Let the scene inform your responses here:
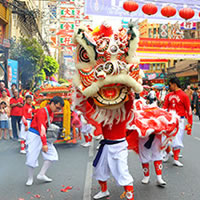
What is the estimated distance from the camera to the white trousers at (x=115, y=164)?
399 centimetres

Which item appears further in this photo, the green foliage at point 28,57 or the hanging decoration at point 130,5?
the green foliage at point 28,57

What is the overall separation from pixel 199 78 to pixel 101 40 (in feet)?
119

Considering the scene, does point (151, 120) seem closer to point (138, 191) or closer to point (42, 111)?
point (138, 191)

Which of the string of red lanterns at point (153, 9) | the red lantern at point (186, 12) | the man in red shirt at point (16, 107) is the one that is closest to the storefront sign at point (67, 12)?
the string of red lanterns at point (153, 9)

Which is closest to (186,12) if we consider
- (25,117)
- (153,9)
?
(153,9)

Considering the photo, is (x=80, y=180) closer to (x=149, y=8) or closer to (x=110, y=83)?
(x=110, y=83)

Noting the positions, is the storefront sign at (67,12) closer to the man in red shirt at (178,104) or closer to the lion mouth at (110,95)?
the man in red shirt at (178,104)

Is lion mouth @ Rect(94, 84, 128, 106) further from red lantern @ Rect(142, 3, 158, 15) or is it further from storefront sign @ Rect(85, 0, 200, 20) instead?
storefront sign @ Rect(85, 0, 200, 20)

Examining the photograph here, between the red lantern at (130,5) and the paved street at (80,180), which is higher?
the red lantern at (130,5)

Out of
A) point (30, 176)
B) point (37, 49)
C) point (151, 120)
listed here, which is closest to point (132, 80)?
point (151, 120)

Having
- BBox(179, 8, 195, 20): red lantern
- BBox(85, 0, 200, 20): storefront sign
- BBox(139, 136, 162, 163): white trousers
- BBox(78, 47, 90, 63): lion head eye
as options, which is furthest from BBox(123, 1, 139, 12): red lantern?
BBox(78, 47, 90, 63): lion head eye

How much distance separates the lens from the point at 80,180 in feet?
18.1

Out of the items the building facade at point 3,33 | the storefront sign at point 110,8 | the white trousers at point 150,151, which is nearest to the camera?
the white trousers at point 150,151

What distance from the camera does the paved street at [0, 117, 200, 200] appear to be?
15.4 feet
